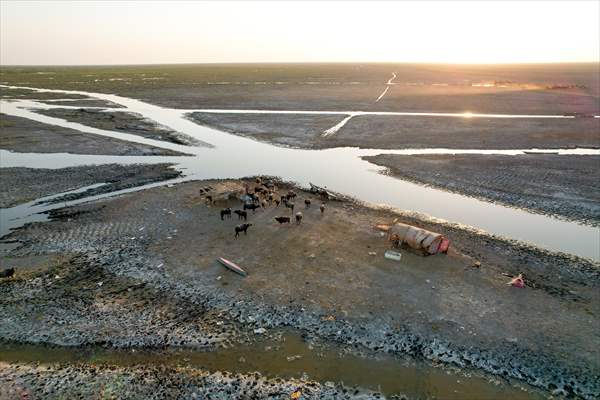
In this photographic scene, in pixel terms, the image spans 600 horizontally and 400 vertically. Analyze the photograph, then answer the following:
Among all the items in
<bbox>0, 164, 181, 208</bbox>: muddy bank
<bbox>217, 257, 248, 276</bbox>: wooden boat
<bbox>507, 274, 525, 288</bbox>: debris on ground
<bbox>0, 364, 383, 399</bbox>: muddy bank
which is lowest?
<bbox>0, 364, 383, 399</bbox>: muddy bank

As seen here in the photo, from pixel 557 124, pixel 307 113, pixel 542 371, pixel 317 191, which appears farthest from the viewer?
pixel 307 113

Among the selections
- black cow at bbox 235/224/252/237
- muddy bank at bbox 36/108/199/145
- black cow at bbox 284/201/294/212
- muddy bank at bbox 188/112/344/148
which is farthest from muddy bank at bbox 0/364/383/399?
muddy bank at bbox 36/108/199/145

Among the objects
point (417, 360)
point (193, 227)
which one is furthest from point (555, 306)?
Result: point (193, 227)

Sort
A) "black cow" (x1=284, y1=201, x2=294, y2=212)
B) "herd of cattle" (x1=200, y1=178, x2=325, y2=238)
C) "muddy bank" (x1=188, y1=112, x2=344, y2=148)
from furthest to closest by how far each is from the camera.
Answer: "muddy bank" (x1=188, y1=112, x2=344, y2=148) < "black cow" (x1=284, y1=201, x2=294, y2=212) < "herd of cattle" (x1=200, y1=178, x2=325, y2=238)

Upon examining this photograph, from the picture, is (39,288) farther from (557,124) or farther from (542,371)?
(557,124)

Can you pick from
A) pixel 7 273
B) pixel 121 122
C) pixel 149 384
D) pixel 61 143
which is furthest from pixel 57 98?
pixel 149 384

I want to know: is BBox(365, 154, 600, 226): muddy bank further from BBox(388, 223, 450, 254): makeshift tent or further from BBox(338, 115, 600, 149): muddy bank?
BBox(388, 223, 450, 254): makeshift tent
